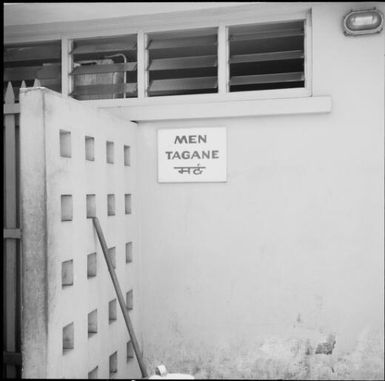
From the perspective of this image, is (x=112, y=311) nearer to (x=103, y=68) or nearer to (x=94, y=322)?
(x=94, y=322)

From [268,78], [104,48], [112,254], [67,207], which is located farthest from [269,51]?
[67,207]

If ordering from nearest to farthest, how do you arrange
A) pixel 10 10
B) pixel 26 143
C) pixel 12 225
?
pixel 26 143 < pixel 12 225 < pixel 10 10

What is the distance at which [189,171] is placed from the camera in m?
5.34

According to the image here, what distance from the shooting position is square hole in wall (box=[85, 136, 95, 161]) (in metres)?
4.60

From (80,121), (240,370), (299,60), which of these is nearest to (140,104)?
(80,121)

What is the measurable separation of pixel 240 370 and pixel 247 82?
111 inches

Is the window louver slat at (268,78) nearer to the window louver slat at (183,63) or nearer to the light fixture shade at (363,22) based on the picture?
the window louver slat at (183,63)

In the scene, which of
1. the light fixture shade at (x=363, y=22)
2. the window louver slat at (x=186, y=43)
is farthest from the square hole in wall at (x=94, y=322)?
the light fixture shade at (x=363, y=22)

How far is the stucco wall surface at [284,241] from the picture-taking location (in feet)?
16.5

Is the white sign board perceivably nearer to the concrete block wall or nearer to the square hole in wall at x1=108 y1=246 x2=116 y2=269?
the concrete block wall

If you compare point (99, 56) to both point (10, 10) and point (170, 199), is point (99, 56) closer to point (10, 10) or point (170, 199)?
point (10, 10)

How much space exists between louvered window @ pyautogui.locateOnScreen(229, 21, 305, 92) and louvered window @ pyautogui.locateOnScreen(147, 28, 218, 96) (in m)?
0.22

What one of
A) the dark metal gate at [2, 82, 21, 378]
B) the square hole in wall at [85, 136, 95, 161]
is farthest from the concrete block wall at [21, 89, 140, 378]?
the dark metal gate at [2, 82, 21, 378]

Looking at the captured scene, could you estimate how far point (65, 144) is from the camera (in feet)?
13.8
